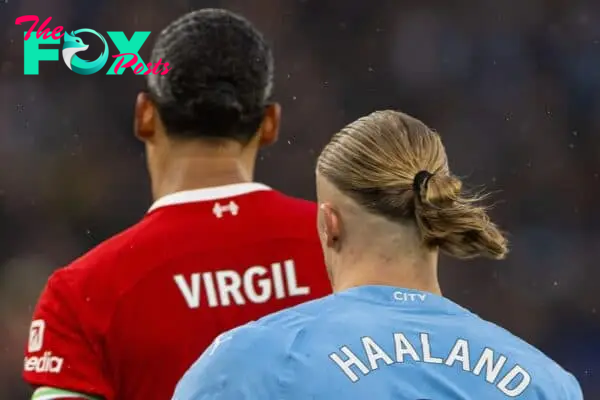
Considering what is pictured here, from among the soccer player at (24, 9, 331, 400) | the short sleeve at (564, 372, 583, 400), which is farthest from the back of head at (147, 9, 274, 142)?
the short sleeve at (564, 372, 583, 400)

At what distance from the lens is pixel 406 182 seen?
6.07 ft

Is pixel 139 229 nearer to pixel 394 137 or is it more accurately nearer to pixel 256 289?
pixel 256 289

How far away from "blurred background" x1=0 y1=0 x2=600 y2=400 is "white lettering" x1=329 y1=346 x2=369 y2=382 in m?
5.43

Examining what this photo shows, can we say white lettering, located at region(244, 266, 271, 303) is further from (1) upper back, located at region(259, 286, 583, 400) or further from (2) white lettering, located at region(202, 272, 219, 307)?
(1) upper back, located at region(259, 286, 583, 400)

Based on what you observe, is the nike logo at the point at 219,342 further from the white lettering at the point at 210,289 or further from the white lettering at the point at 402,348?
the white lettering at the point at 210,289

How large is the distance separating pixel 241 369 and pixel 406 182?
36 centimetres

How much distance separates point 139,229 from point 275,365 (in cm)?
84

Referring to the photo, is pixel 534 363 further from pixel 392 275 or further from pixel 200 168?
pixel 200 168

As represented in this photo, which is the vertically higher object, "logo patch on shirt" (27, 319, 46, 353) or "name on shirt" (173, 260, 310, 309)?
"name on shirt" (173, 260, 310, 309)

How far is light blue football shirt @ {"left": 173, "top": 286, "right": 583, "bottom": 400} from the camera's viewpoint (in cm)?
172

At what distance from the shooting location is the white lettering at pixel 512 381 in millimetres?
1781

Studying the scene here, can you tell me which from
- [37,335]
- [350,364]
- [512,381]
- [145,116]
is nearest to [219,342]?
[350,364]

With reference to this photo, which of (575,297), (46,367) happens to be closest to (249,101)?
(46,367)

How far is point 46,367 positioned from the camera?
2.40 m
